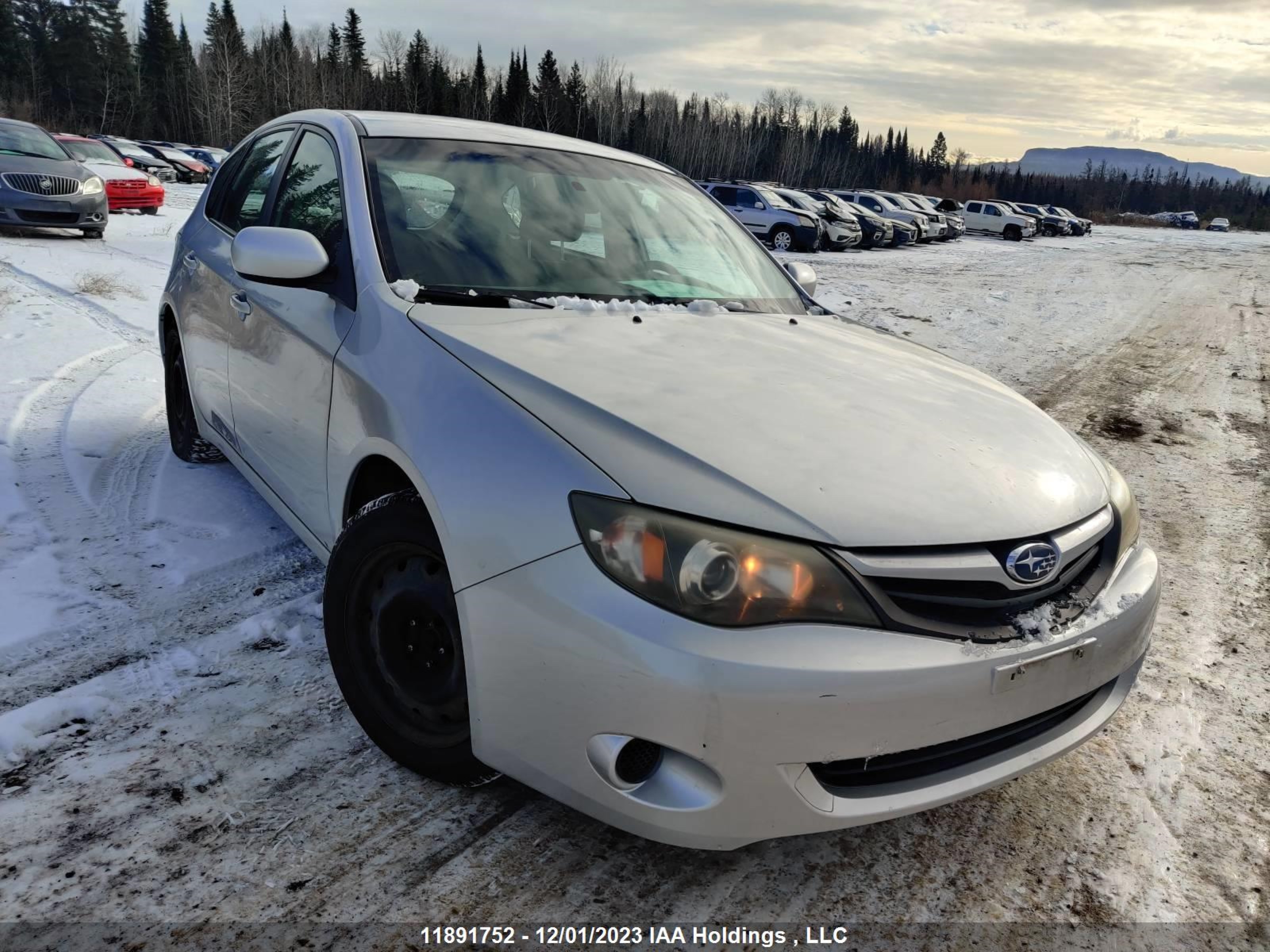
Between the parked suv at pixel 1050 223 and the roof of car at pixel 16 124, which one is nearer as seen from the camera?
the roof of car at pixel 16 124

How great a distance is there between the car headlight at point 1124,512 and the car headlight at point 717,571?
95 centimetres

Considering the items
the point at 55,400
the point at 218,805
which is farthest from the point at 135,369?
the point at 218,805

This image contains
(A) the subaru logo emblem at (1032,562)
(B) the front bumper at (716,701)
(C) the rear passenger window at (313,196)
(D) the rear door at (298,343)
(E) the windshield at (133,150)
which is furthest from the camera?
(E) the windshield at (133,150)

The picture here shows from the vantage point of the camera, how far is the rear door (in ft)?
8.43

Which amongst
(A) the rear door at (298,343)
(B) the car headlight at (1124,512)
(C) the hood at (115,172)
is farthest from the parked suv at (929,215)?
(B) the car headlight at (1124,512)

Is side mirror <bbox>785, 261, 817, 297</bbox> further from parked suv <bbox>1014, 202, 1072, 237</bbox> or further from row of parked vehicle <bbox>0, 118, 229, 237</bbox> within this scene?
parked suv <bbox>1014, 202, 1072, 237</bbox>

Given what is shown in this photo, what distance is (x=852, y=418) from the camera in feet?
6.94

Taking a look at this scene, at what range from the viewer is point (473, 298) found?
98.2 inches

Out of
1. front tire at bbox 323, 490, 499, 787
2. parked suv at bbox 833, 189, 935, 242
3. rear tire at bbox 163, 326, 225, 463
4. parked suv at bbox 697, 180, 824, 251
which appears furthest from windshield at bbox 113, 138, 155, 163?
front tire at bbox 323, 490, 499, 787

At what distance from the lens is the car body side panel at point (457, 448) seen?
1764mm

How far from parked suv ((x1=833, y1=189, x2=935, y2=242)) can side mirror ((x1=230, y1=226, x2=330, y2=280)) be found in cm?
2652

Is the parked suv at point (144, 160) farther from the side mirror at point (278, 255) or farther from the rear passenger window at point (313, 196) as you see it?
the side mirror at point (278, 255)

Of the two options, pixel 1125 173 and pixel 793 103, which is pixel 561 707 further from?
pixel 1125 173

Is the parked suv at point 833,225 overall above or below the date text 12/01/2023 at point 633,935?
above
